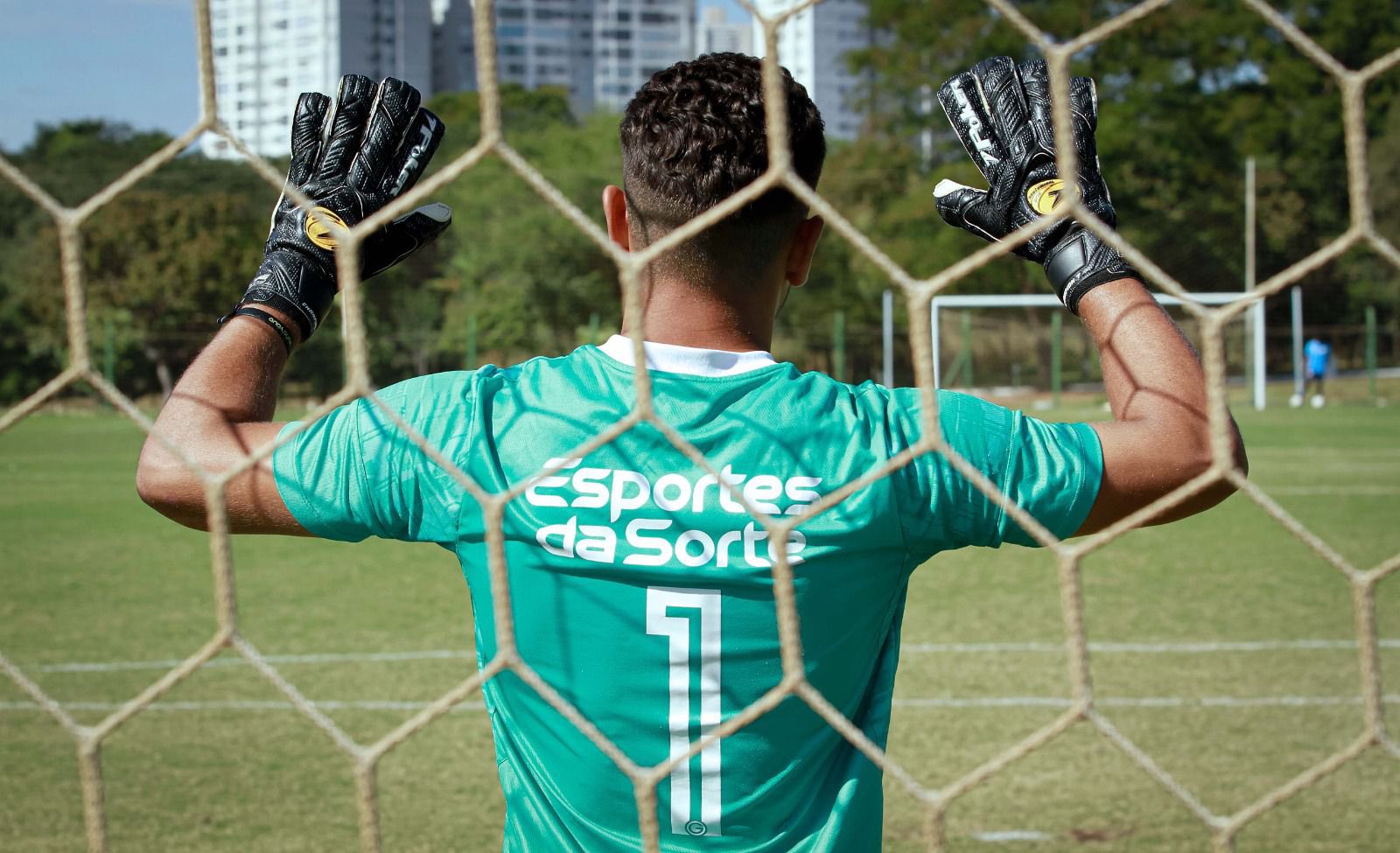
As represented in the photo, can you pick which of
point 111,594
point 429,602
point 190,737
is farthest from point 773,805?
point 111,594

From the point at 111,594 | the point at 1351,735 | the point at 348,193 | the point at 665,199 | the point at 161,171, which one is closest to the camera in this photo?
the point at 665,199

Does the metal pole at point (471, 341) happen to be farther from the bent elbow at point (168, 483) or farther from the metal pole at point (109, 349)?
the bent elbow at point (168, 483)

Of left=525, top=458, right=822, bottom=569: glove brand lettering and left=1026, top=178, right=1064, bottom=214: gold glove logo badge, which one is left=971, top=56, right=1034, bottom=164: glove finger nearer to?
left=1026, top=178, right=1064, bottom=214: gold glove logo badge

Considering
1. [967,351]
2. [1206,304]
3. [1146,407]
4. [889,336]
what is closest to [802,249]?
[1146,407]

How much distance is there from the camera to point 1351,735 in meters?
3.79

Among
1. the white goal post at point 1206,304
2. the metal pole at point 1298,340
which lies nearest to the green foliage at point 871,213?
the metal pole at point 1298,340

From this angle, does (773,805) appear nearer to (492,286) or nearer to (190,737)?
(190,737)

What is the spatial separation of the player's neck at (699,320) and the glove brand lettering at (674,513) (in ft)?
0.46

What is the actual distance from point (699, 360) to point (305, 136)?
558mm

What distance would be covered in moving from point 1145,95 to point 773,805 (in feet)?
89.3

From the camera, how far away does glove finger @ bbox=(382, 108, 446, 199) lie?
148cm

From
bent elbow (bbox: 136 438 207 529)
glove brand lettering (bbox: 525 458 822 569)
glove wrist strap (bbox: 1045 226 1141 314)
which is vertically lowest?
glove brand lettering (bbox: 525 458 822 569)

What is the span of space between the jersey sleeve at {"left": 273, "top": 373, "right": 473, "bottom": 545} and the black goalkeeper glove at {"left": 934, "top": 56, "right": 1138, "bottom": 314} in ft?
2.13

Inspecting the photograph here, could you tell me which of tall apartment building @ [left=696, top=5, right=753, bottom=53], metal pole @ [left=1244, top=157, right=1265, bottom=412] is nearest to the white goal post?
metal pole @ [left=1244, top=157, right=1265, bottom=412]
